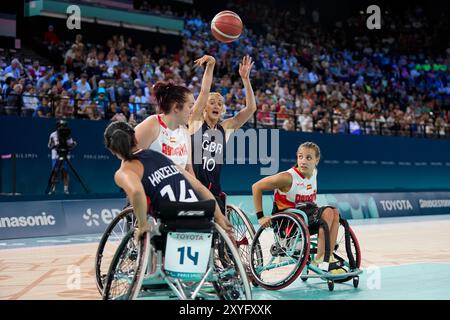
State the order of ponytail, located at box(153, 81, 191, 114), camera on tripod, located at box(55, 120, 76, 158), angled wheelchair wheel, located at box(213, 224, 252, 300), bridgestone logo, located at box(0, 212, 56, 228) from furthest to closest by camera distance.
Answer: camera on tripod, located at box(55, 120, 76, 158) < bridgestone logo, located at box(0, 212, 56, 228) < ponytail, located at box(153, 81, 191, 114) < angled wheelchair wheel, located at box(213, 224, 252, 300)

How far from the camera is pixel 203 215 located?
4719 millimetres

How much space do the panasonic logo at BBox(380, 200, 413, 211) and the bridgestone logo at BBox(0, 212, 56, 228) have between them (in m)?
9.30

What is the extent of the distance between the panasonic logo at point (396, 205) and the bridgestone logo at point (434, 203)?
0.56m

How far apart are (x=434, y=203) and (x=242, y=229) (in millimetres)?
13707

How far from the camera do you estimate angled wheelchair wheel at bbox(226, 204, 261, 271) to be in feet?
22.4

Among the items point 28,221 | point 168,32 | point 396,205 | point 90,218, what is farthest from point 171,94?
point 168,32

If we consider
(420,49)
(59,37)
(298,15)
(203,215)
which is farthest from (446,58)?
(203,215)

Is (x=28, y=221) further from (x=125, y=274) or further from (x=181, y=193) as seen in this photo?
(x=181, y=193)

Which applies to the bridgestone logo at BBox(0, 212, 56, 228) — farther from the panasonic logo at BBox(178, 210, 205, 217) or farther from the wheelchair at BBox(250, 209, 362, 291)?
the panasonic logo at BBox(178, 210, 205, 217)

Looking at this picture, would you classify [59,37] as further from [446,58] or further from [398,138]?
[446,58]

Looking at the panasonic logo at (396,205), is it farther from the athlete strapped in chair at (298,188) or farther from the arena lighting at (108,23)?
the athlete strapped in chair at (298,188)

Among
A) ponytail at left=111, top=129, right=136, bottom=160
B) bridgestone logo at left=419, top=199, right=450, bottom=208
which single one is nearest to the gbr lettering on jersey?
ponytail at left=111, top=129, right=136, bottom=160
